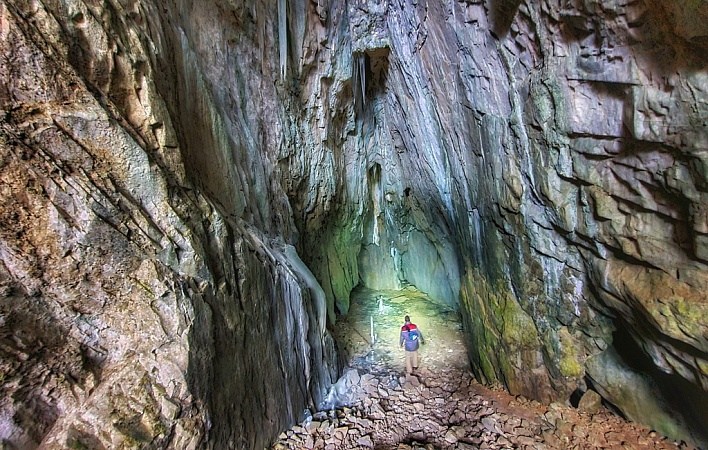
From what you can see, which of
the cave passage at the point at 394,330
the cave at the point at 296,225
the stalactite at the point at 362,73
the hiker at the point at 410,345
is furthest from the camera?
the stalactite at the point at 362,73

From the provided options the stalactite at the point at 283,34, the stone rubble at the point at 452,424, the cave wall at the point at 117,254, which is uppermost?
the stalactite at the point at 283,34

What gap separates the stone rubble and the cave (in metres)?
0.05

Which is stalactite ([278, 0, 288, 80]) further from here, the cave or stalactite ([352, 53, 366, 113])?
stalactite ([352, 53, 366, 113])

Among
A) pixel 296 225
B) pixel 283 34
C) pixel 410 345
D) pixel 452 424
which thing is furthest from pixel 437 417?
pixel 283 34

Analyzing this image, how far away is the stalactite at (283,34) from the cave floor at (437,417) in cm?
721

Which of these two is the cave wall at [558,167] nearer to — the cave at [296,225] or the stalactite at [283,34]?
the cave at [296,225]

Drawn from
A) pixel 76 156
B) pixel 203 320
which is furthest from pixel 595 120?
pixel 76 156

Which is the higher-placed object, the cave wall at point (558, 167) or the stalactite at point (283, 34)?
the stalactite at point (283, 34)

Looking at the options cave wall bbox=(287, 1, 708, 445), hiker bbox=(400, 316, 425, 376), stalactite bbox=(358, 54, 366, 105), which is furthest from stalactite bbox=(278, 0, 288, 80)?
hiker bbox=(400, 316, 425, 376)

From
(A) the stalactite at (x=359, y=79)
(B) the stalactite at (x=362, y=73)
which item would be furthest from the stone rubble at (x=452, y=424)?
(B) the stalactite at (x=362, y=73)

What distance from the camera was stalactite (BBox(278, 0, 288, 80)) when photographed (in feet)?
24.3

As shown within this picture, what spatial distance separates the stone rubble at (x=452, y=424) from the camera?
16.5 ft

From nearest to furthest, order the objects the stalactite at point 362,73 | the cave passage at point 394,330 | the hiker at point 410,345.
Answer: the hiker at point 410,345 < the cave passage at point 394,330 < the stalactite at point 362,73

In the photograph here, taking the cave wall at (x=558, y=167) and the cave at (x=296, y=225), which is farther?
the cave wall at (x=558, y=167)
